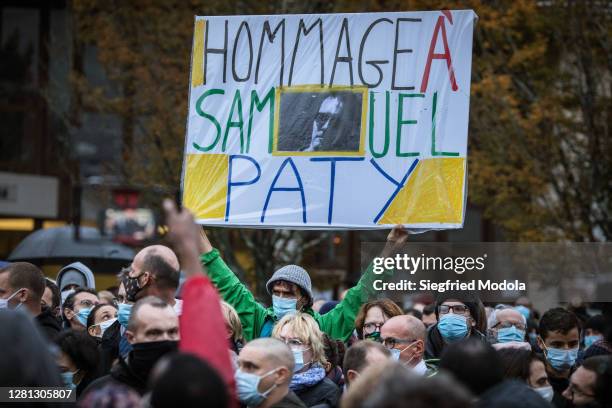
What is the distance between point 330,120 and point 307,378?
1770 millimetres

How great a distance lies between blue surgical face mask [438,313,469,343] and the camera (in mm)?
8117

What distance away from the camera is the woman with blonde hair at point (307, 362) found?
6551mm

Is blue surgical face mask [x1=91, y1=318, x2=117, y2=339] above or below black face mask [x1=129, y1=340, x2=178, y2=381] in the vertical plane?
below

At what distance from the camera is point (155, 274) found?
6.49 metres

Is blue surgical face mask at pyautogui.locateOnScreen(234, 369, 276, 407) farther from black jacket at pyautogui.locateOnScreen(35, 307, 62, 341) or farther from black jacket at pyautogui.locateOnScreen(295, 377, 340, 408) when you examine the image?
black jacket at pyautogui.locateOnScreen(35, 307, 62, 341)

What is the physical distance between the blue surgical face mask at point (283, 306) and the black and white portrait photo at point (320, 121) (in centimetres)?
97

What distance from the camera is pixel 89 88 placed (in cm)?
2083

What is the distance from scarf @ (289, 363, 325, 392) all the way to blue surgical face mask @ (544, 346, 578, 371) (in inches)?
79.2

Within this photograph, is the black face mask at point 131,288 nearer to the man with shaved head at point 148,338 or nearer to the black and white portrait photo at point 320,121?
the man with shaved head at point 148,338

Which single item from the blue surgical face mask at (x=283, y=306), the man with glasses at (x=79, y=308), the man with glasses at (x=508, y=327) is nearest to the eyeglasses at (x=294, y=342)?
the blue surgical face mask at (x=283, y=306)

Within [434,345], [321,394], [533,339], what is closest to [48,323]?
[321,394]

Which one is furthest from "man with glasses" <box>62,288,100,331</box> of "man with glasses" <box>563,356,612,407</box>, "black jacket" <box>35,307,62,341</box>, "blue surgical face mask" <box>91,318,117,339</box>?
"man with glasses" <box>563,356,612,407</box>

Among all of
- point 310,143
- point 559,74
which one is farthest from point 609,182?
point 310,143

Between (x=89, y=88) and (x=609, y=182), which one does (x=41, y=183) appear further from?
(x=609, y=182)
